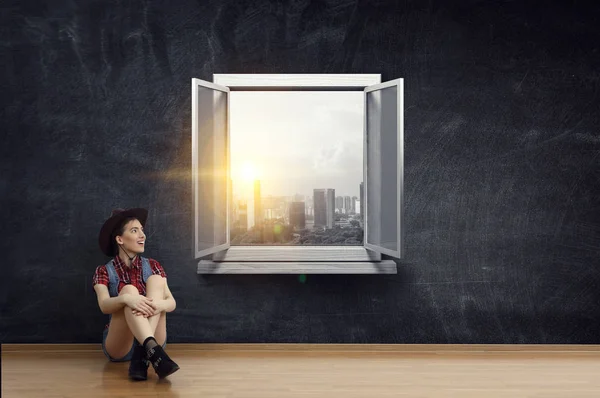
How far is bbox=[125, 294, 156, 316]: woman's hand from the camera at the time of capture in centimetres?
327

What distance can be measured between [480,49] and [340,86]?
906mm

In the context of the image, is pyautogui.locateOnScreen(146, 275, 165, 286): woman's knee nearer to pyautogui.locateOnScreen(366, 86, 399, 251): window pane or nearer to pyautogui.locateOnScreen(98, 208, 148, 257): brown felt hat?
pyautogui.locateOnScreen(98, 208, 148, 257): brown felt hat

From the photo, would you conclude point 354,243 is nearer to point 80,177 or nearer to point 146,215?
point 146,215

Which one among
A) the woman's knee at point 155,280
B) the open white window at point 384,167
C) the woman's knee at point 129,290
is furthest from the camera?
the open white window at point 384,167

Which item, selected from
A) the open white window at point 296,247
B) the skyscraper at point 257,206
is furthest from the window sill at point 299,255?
the skyscraper at point 257,206

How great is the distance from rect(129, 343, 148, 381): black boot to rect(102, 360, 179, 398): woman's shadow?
0.08ft

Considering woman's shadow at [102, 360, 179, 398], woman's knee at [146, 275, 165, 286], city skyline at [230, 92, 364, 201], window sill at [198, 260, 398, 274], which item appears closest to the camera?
woman's shadow at [102, 360, 179, 398]

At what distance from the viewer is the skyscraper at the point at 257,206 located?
4.43m

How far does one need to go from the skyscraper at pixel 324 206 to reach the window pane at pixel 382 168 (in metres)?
0.50

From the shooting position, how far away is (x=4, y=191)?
13.1ft

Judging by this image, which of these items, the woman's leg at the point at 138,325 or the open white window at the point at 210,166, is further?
the open white window at the point at 210,166

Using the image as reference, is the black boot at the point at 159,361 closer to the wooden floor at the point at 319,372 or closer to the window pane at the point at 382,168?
the wooden floor at the point at 319,372

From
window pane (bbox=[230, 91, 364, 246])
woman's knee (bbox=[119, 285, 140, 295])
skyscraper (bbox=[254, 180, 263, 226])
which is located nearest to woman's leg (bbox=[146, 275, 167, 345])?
woman's knee (bbox=[119, 285, 140, 295])

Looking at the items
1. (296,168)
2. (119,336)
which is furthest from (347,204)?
(119,336)
